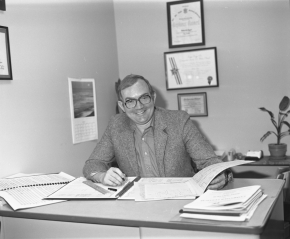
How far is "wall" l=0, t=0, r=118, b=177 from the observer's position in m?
2.00

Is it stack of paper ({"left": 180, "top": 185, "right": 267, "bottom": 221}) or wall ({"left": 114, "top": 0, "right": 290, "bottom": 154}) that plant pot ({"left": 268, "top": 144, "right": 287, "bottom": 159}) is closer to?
wall ({"left": 114, "top": 0, "right": 290, "bottom": 154})

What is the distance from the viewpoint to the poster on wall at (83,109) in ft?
8.39

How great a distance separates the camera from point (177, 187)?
1.54 metres

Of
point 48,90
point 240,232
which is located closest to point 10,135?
point 48,90

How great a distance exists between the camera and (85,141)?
2709 mm

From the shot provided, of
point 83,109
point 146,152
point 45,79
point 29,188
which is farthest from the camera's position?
point 83,109

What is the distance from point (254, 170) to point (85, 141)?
1.35 metres

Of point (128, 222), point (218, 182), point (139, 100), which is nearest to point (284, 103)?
point (139, 100)

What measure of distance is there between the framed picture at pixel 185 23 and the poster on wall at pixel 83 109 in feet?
2.95

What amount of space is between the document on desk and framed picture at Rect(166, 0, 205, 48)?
179 cm

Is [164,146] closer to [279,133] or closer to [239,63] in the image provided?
[279,133]

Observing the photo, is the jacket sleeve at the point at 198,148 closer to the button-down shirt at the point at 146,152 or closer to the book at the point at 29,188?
the button-down shirt at the point at 146,152

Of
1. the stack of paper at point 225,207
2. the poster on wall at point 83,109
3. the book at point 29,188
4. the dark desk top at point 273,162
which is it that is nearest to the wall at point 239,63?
the dark desk top at point 273,162

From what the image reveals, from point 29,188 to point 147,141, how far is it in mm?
800
